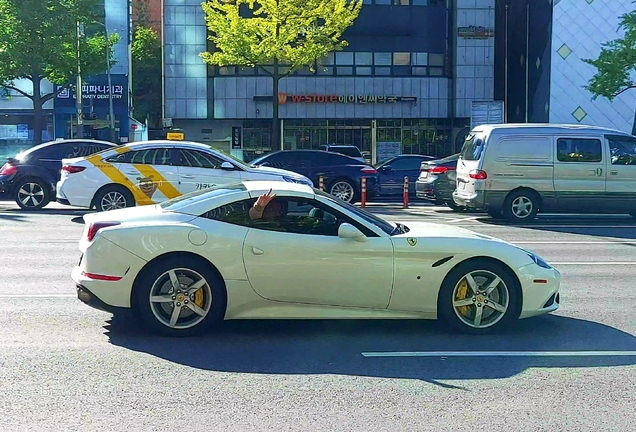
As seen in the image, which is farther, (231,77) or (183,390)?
(231,77)

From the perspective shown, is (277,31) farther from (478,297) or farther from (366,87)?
(478,297)

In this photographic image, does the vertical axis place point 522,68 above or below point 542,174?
above

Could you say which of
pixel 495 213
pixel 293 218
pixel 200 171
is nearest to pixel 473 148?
pixel 495 213

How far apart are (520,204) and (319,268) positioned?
37.2ft

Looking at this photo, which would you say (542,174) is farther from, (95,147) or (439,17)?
(439,17)

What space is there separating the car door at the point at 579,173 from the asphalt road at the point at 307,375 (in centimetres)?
871

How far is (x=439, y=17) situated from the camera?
4422cm

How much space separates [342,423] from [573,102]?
138ft

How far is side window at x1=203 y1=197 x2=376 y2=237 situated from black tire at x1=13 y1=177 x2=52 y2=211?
41.1 feet

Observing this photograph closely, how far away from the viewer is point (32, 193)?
18984mm

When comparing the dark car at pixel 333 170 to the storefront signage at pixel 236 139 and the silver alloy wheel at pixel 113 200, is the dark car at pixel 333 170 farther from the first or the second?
the storefront signage at pixel 236 139

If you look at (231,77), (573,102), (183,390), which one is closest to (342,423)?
(183,390)

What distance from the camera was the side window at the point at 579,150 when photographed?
695 inches

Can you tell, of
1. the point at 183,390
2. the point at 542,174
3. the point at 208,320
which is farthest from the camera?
the point at 542,174
